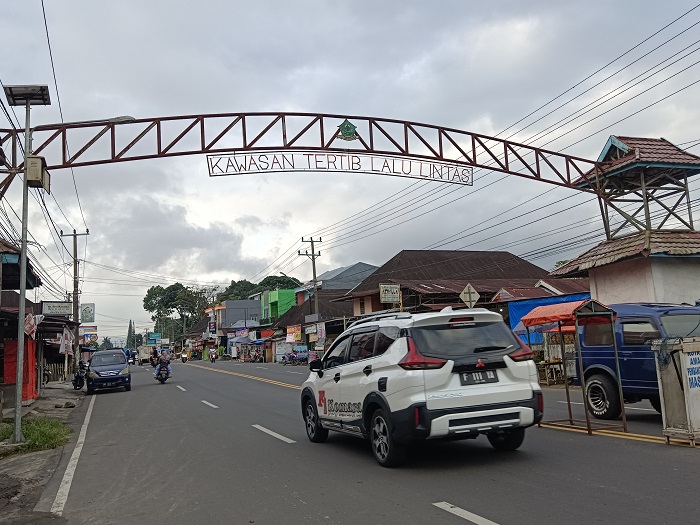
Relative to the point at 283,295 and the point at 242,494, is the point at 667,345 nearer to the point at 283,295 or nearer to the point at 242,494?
the point at 242,494

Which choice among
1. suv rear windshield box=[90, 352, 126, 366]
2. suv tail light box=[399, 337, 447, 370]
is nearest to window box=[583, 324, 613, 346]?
suv tail light box=[399, 337, 447, 370]

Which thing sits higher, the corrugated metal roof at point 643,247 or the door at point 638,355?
the corrugated metal roof at point 643,247

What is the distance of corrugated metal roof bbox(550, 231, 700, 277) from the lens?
60.2ft

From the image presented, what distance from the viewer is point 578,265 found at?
21.2 m

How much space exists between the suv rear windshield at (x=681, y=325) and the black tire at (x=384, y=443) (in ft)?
19.6

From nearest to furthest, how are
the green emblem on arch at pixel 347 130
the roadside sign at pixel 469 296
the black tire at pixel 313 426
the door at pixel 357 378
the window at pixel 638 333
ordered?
the door at pixel 357 378, the black tire at pixel 313 426, the window at pixel 638 333, the green emblem on arch at pixel 347 130, the roadside sign at pixel 469 296

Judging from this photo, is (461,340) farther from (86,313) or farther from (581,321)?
(86,313)

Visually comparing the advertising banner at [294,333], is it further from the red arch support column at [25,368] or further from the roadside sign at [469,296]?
the roadside sign at [469,296]

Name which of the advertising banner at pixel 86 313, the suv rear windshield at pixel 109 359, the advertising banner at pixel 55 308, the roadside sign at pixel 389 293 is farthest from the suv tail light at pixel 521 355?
the advertising banner at pixel 86 313

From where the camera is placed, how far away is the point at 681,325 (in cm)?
1117

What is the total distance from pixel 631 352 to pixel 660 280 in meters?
8.73

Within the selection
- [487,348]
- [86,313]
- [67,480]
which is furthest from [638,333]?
[86,313]

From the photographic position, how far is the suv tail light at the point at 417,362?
746 centimetres

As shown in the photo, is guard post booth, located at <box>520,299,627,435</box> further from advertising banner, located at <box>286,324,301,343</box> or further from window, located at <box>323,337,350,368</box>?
advertising banner, located at <box>286,324,301,343</box>
